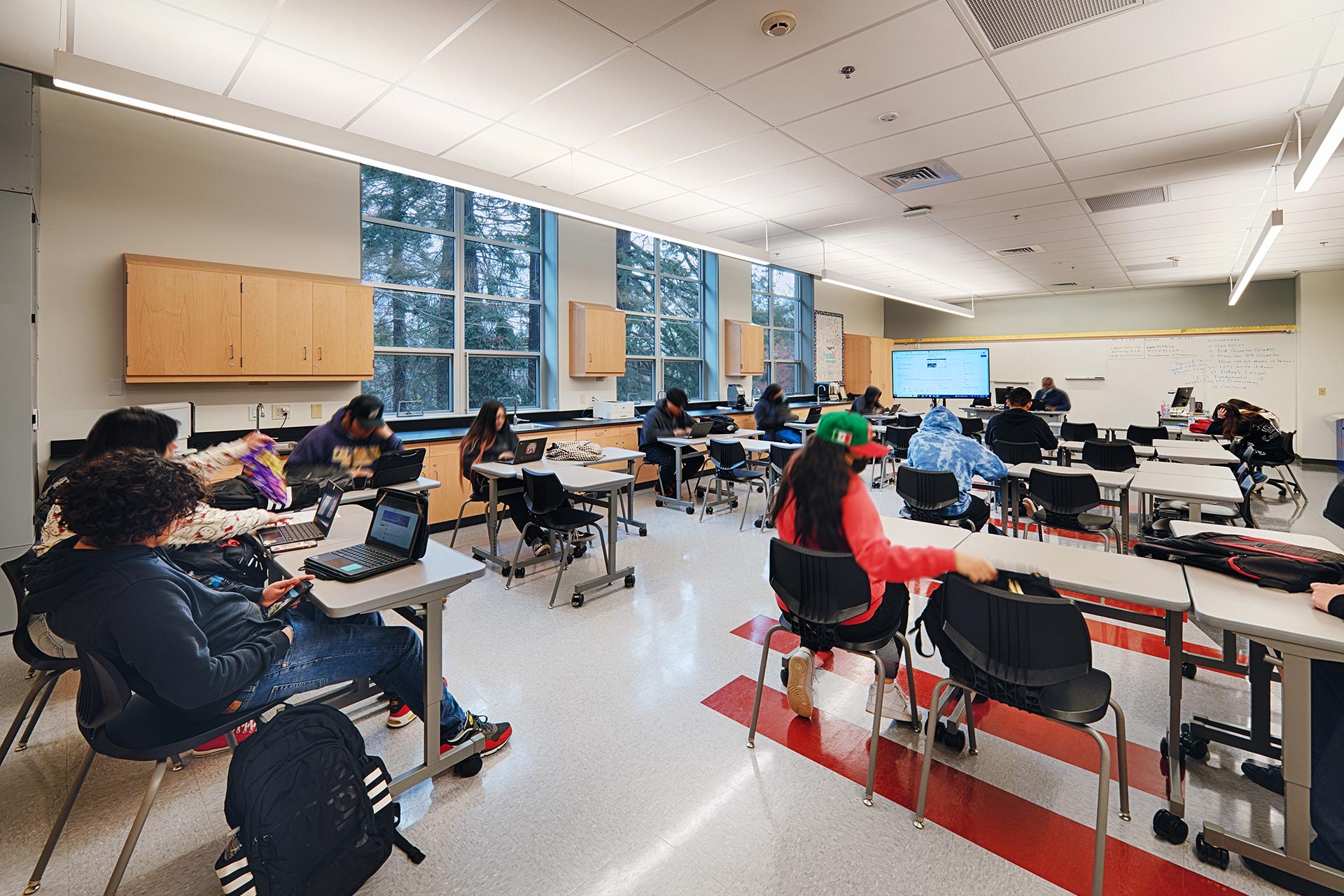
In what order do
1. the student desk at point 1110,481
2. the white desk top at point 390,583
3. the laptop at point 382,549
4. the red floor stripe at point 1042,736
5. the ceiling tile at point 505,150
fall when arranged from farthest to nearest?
the ceiling tile at point 505,150 < the student desk at point 1110,481 < the red floor stripe at point 1042,736 < the laptop at point 382,549 < the white desk top at point 390,583

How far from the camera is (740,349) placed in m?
8.74

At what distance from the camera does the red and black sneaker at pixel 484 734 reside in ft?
6.97

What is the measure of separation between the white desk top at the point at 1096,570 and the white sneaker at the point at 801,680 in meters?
0.76

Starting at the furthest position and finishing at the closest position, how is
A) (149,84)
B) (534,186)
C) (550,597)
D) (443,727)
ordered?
(534,186) → (550,597) → (149,84) → (443,727)

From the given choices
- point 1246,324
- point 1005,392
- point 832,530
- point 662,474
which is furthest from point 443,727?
point 1246,324

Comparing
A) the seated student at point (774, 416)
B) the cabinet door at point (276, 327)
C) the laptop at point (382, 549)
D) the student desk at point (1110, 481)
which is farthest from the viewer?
the seated student at point (774, 416)

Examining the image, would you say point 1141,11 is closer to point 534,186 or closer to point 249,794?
point 534,186

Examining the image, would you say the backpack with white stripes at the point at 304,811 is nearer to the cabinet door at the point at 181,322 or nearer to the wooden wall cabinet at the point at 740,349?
the cabinet door at the point at 181,322

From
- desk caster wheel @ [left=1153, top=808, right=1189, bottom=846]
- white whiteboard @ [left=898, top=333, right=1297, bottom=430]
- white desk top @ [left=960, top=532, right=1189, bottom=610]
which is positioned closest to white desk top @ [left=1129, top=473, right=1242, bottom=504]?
white desk top @ [left=960, top=532, right=1189, bottom=610]

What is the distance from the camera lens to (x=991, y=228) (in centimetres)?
652

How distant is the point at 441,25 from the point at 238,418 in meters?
3.23

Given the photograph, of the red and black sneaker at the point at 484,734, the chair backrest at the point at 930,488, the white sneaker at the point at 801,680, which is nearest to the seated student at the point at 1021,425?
the chair backrest at the point at 930,488

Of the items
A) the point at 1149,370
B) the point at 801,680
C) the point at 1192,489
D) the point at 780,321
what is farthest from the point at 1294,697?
the point at 1149,370

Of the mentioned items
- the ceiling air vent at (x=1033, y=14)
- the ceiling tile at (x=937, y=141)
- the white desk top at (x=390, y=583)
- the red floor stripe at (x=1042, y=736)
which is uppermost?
the ceiling tile at (x=937, y=141)
